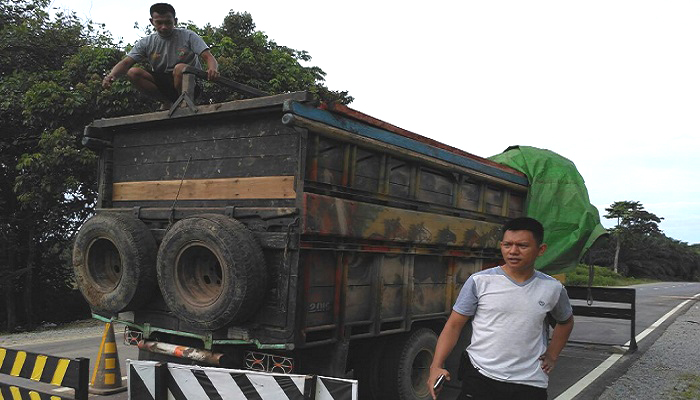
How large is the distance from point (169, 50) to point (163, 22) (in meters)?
0.28

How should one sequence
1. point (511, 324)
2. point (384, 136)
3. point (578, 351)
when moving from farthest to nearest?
1. point (578, 351)
2. point (384, 136)
3. point (511, 324)

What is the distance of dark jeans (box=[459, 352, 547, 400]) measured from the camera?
9.59 feet

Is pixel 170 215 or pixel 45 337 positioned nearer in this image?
pixel 170 215

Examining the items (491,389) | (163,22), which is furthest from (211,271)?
(163,22)

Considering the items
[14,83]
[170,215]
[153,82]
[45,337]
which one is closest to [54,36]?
[14,83]

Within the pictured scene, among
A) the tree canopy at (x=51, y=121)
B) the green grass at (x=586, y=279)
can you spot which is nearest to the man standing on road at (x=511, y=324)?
the tree canopy at (x=51, y=121)

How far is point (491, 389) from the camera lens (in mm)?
2965

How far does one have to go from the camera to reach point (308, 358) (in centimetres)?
443

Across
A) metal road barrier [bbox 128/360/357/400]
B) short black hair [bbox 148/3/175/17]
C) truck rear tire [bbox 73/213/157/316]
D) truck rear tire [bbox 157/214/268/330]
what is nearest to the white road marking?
truck rear tire [bbox 157/214/268/330]

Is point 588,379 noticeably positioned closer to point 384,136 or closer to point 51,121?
point 384,136

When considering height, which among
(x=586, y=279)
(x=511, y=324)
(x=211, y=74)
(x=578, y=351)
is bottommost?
(x=586, y=279)

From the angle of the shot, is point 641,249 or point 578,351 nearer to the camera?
point 578,351

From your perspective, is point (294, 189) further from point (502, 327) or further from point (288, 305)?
point (502, 327)

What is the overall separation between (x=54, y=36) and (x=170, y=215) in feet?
35.4
